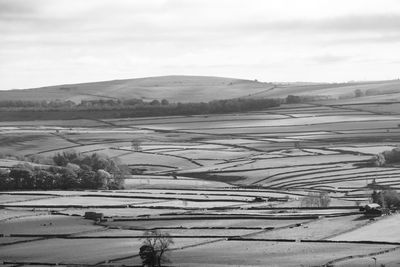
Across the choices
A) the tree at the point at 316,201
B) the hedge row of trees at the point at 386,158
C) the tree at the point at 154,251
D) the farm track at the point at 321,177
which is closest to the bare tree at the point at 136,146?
the hedge row of trees at the point at 386,158

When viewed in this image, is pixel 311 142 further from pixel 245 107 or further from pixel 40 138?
pixel 245 107

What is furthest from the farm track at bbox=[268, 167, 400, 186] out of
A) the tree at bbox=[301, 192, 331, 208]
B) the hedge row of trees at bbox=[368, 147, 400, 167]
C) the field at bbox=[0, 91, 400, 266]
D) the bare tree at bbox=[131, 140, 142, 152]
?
the bare tree at bbox=[131, 140, 142, 152]

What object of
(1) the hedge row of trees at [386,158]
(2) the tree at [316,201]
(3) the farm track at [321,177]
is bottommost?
(2) the tree at [316,201]

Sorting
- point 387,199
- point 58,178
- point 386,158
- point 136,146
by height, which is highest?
point 136,146

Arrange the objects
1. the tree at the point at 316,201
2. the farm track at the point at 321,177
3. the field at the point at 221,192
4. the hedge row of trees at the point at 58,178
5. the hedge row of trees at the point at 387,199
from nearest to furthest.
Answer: the field at the point at 221,192 < the hedge row of trees at the point at 387,199 < the tree at the point at 316,201 < the hedge row of trees at the point at 58,178 < the farm track at the point at 321,177

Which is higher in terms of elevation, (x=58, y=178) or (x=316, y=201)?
(x=58, y=178)

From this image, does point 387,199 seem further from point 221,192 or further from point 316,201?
point 221,192

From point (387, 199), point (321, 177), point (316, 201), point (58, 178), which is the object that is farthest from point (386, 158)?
point (387, 199)

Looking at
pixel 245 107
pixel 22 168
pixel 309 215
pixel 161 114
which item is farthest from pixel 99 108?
pixel 309 215

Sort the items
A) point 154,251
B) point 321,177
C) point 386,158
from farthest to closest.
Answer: point 386,158 → point 321,177 → point 154,251

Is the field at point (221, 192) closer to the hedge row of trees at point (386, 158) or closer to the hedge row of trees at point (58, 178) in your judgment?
the hedge row of trees at point (386, 158)
